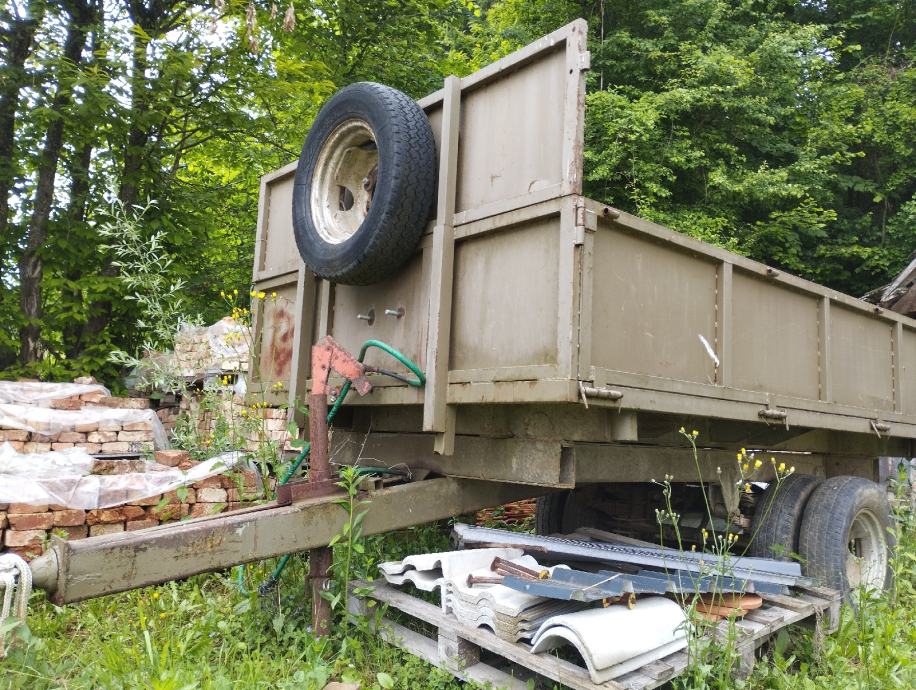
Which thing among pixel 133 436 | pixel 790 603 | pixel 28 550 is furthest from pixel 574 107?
pixel 133 436

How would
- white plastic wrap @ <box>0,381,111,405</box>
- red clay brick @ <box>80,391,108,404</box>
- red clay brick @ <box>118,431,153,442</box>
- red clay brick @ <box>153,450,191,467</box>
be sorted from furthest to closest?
red clay brick @ <box>80,391,108,404</box>, white plastic wrap @ <box>0,381,111,405</box>, red clay brick @ <box>118,431,153,442</box>, red clay brick @ <box>153,450,191,467</box>

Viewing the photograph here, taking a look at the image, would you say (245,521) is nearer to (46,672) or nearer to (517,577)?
(46,672)

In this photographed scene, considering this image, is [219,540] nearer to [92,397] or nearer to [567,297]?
[567,297]

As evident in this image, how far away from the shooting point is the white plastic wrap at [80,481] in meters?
4.35

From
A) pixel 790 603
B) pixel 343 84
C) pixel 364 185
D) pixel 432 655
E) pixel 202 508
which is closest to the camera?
pixel 432 655

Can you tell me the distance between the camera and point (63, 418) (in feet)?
21.8

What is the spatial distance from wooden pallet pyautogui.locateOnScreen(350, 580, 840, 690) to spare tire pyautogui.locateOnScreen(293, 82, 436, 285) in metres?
1.64

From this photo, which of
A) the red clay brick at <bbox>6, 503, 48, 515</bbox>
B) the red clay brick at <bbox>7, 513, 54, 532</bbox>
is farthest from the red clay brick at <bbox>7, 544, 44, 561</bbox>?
the red clay brick at <bbox>6, 503, 48, 515</bbox>

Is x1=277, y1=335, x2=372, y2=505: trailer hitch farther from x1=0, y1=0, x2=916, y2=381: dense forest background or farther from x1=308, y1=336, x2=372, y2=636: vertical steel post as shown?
x1=0, y1=0, x2=916, y2=381: dense forest background

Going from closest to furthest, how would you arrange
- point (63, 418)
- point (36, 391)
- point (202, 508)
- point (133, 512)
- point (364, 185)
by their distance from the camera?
point (364, 185)
point (133, 512)
point (202, 508)
point (63, 418)
point (36, 391)

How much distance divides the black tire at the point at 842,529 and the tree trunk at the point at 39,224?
947 centimetres

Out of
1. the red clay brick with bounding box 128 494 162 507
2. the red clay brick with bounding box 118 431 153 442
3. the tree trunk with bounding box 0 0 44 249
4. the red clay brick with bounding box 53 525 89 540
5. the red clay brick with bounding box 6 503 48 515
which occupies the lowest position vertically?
the red clay brick with bounding box 53 525 89 540

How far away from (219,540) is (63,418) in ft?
15.2

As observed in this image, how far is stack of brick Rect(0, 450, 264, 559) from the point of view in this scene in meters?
4.24
